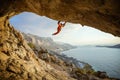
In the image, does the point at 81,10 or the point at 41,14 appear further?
the point at 41,14

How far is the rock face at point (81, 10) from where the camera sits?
9.71 metres

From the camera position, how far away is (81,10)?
1140 cm

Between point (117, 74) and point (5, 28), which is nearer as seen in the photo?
point (5, 28)

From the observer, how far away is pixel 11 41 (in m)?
21.8

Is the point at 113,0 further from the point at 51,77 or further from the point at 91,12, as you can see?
the point at 51,77

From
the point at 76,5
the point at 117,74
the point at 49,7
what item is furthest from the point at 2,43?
the point at 117,74

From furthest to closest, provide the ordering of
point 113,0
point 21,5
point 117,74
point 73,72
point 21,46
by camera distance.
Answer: point 117,74 → point 73,72 → point 21,46 → point 21,5 → point 113,0

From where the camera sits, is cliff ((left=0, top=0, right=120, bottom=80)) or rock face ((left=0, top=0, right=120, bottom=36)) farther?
cliff ((left=0, top=0, right=120, bottom=80))

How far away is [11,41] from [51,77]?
711cm

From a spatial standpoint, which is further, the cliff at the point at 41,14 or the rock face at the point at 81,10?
the cliff at the point at 41,14

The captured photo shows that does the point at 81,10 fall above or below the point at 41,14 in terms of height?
above

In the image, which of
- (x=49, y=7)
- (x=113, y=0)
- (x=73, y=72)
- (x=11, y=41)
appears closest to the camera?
(x=113, y=0)

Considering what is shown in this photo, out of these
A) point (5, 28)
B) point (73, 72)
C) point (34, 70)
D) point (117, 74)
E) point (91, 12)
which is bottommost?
point (117, 74)

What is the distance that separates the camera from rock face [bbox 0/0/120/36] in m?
9.71
